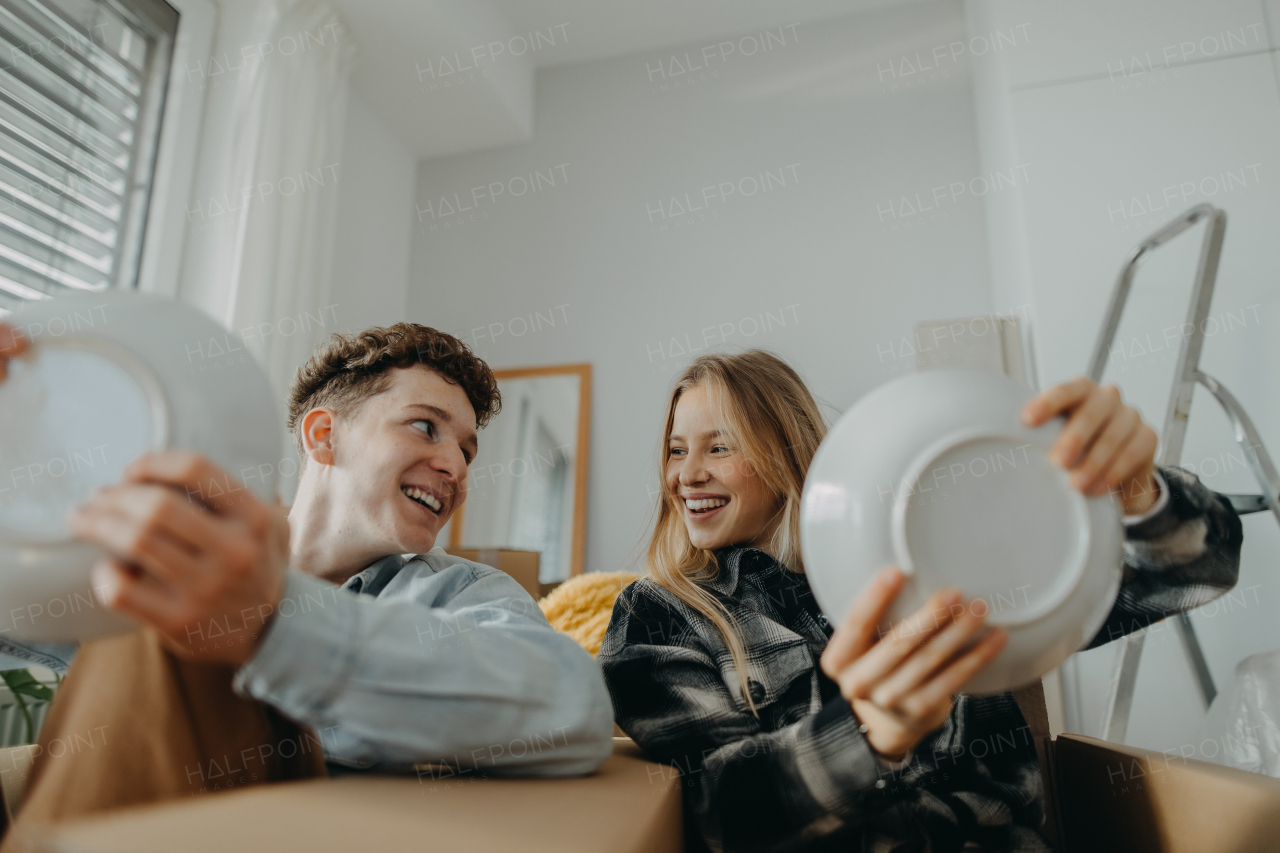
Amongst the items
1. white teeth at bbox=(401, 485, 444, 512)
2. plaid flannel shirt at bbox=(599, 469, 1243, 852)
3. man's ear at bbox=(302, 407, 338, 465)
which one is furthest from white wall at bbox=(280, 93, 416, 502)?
plaid flannel shirt at bbox=(599, 469, 1243, 852)

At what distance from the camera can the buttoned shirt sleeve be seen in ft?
1.83

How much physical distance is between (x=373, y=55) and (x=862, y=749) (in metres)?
2.97

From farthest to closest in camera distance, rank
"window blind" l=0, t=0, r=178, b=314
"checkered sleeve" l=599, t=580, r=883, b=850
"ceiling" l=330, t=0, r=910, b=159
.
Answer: "ceiling" l=330, t=0, r=910, b=159 → "window blind" l=0, t=0, r=178, b=314 → "checkered sleeve" l=599, t=580, r=883, b=850

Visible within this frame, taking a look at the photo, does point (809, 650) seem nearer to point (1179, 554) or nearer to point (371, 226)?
point (1179, 554)

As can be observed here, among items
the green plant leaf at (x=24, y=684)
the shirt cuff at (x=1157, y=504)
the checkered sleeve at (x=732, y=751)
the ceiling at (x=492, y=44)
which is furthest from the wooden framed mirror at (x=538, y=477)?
the shirt cuff at (x=1157, y=504)

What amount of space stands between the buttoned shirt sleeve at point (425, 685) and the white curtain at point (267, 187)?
1.81m

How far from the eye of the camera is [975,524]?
58cm

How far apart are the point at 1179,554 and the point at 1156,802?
10.7 inches

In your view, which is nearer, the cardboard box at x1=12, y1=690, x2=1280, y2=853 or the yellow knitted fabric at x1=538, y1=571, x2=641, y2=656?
the cardboard box at x1=12, y1=690, x2=1280, y2=853

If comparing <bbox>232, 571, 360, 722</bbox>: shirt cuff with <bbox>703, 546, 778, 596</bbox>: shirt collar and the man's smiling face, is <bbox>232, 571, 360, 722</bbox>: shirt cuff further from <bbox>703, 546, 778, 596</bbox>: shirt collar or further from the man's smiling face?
<bbox>703, 546, 778, 596</bbox>: shirt collar

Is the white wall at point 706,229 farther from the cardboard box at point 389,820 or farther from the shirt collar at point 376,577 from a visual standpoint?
the cardboard box at point 389,820

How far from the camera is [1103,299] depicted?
2.03 metres

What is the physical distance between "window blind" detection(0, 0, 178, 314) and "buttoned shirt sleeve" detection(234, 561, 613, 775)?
165cm

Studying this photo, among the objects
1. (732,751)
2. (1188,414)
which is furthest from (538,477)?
(732,751)
